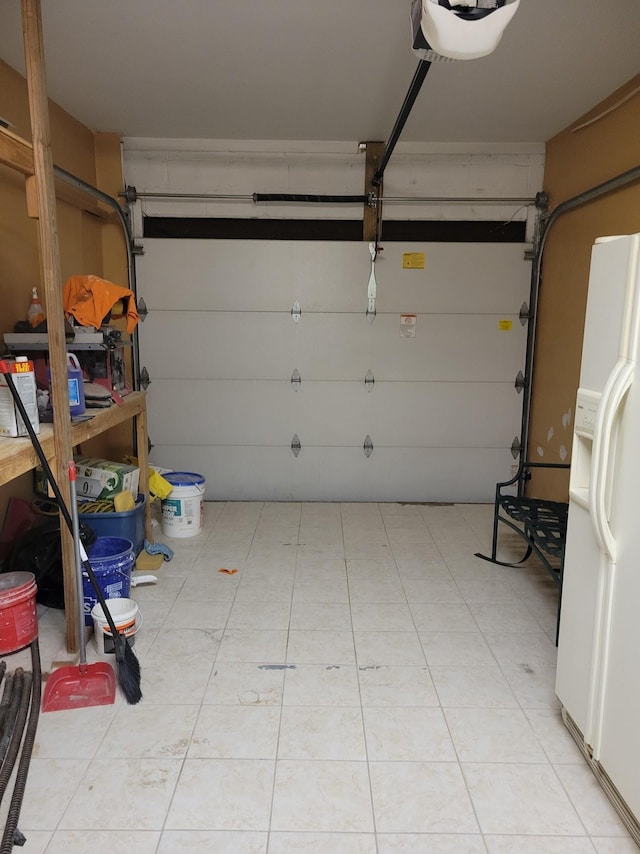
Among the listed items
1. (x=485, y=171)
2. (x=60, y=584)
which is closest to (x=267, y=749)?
(x=60, y=584)

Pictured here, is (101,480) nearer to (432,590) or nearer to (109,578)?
(109,578)

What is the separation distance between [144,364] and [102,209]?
1.17 metres

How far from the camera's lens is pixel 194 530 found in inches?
143

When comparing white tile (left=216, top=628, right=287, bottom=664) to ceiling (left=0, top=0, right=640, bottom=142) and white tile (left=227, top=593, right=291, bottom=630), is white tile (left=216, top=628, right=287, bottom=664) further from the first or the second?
ceiling (left=0, top=0, right=640, bottom=142)

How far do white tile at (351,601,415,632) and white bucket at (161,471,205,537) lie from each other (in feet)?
4.44

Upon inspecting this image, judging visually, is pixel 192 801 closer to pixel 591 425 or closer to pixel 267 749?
pixel 267 749

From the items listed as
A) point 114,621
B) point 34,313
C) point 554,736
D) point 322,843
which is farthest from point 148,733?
point 34,313

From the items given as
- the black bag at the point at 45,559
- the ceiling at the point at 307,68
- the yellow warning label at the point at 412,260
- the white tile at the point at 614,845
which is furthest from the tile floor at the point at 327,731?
the ceiling at the point at 307,68

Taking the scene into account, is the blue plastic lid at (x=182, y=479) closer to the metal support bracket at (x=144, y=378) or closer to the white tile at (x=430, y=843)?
the metal support bracket at (x=144, y=378)

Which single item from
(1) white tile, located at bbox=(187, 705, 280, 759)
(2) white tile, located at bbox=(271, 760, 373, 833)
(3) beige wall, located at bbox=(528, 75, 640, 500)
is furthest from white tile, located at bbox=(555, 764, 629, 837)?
(3) beige wall, located at bbox=(528, 75, 640, 500)

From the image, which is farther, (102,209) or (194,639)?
(102,209)

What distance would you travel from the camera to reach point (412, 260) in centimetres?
→ 412

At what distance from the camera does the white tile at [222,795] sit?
1522 millimetres

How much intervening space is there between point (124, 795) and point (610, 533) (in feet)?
5.32
